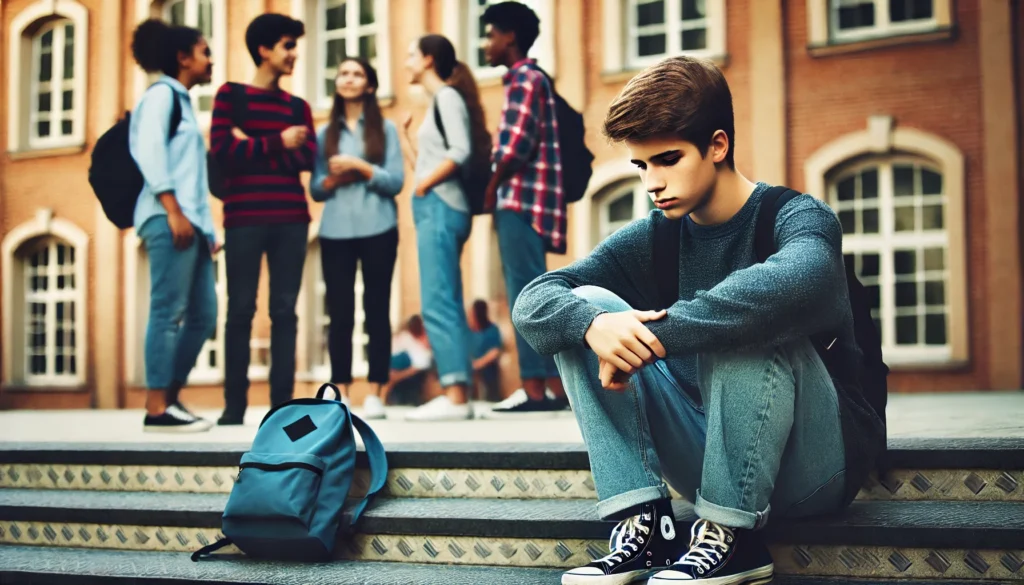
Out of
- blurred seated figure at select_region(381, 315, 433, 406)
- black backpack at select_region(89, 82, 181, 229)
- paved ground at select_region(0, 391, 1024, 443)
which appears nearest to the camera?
paved ground at select_region(0, 391, 1024, 443)

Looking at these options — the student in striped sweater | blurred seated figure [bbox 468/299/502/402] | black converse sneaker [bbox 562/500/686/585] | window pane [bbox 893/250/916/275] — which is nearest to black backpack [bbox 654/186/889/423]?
black converse sneaker [bbox 562/500/686/585]

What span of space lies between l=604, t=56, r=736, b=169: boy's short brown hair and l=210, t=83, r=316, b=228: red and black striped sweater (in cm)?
382

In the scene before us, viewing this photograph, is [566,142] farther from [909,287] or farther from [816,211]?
[909,287]

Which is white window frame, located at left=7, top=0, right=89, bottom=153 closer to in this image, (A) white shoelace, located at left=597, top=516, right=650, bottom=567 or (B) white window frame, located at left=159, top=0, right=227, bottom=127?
(B) white window frame, located at left=159, top=0, right=227, bottom=127

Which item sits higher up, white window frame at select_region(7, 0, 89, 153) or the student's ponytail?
white window frame at select_region(7, 0, 89, 153)

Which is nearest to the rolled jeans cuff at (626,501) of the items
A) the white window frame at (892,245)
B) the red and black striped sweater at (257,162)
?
the red and black striped sweater at (257,162)

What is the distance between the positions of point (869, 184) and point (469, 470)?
7517 millimetres

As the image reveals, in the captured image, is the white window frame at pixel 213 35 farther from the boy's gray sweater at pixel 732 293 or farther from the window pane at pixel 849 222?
the boy's gray sweater at pixel 732 293

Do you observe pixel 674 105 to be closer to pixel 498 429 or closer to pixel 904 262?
pixel 498 429

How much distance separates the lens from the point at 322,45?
36.5 ft

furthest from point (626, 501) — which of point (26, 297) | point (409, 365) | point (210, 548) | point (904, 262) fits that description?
point (26, 297)

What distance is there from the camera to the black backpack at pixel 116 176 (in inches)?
240

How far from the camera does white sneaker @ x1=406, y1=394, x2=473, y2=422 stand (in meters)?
6.32

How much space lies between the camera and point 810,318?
2570mm
